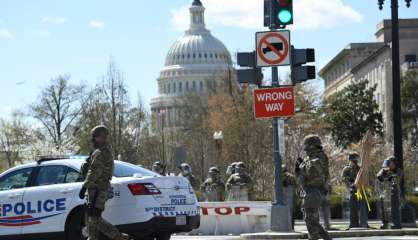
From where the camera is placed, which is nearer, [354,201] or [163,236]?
[163,236]

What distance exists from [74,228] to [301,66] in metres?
5.77

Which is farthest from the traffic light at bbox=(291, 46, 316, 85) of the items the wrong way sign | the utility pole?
the utility pole

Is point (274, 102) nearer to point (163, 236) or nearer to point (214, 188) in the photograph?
point (163, 236)

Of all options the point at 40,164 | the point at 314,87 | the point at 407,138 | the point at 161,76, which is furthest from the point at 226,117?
the point at 161,76

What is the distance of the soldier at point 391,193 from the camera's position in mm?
22375

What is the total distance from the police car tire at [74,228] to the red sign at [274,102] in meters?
4.77

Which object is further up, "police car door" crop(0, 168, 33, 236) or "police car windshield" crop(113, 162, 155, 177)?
"police car windshield" crop(113, 162, 155, 177)

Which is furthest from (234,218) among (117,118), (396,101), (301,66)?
(117,118)

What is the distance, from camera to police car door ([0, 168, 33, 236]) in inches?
716

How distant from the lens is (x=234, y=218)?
24969 millimetres

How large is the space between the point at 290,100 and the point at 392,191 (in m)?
3.37

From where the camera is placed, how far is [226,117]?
57812mm

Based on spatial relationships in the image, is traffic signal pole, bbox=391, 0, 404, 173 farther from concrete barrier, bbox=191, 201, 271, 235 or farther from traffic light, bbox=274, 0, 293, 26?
traffic light, bbox=274, 0, 293, 26

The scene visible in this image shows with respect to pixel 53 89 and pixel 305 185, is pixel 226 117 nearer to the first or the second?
pixel 53 89
